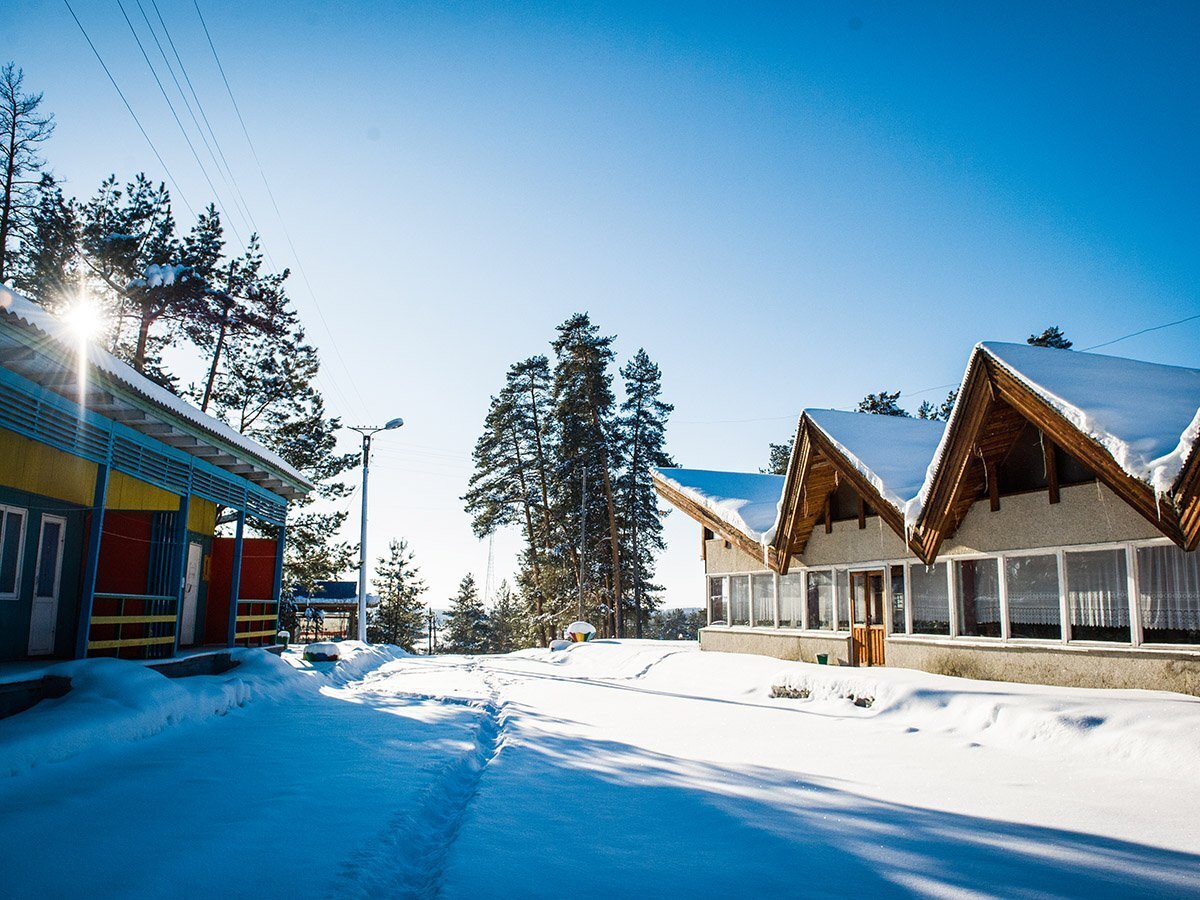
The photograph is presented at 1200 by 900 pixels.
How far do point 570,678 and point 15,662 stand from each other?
12555 mm

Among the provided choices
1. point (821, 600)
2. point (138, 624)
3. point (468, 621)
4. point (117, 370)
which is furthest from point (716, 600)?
point (468, 621)

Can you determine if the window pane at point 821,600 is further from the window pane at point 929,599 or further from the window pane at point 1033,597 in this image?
the window pane at point 1033,597

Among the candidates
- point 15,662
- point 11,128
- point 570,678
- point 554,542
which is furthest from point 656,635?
point 15,662

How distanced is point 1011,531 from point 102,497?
13824 mm

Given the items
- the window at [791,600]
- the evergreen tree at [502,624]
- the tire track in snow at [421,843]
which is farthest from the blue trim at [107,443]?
the evergreen tree at [502,624]

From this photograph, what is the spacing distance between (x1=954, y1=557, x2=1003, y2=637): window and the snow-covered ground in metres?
1.77

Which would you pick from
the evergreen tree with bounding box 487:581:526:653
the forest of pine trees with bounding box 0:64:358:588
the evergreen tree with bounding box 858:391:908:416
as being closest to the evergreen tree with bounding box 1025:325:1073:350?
the evergreen tree with bounding box 858:391:908:416

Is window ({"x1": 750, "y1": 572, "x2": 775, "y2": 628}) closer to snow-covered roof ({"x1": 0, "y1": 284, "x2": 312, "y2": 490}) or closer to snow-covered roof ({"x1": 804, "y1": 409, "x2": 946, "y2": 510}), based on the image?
snow-covered roof ({"x1": 804, "y1": 409, "x2": 946, "y2": 510})

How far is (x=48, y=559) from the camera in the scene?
11.8 meters

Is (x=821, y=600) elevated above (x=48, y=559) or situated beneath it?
situated beneath

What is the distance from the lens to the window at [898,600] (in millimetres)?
16539

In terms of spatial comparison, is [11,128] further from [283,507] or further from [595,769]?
[595,769]

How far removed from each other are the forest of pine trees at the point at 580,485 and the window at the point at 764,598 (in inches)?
617

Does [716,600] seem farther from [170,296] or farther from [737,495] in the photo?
[170,296]
